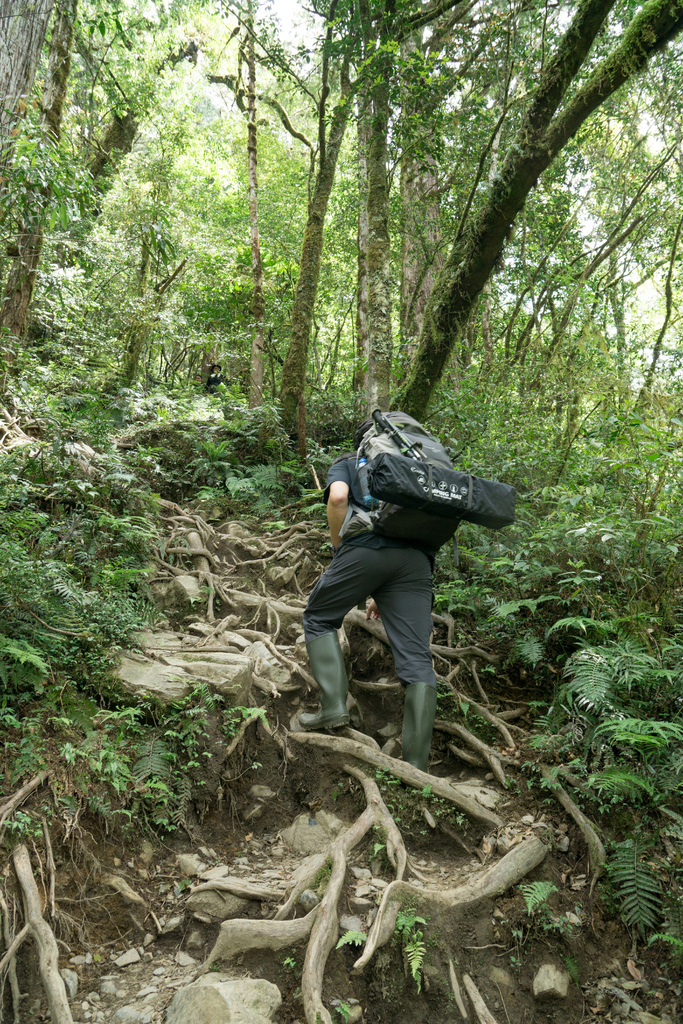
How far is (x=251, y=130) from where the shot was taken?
10891 millimetres

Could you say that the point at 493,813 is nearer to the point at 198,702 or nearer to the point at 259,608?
the point at 198,702

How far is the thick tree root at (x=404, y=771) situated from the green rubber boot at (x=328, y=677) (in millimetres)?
114

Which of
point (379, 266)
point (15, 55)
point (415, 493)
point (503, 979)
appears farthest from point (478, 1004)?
point (379, 266)

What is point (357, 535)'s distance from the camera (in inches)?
176

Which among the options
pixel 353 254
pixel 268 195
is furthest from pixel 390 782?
pixel 268 195

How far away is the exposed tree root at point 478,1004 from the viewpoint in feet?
9.41

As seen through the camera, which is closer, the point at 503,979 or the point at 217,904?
the point at 503,979

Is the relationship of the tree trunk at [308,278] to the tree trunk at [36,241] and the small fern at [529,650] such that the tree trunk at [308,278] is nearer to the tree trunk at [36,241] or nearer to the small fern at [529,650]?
the tree trunk at [36,241]

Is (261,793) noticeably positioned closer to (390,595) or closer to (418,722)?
(418,722)

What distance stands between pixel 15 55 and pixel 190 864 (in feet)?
20.0

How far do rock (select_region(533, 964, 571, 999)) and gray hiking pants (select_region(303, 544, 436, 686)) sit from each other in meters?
1.68

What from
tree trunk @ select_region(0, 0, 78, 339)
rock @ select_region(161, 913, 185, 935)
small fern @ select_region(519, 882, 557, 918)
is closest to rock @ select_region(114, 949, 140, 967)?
rock @ select_region(161, 913, 185, 935)

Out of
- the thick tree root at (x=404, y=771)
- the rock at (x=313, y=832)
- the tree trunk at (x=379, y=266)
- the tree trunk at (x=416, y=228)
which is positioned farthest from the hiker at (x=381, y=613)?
the tree trunk at (x=416, y=228)

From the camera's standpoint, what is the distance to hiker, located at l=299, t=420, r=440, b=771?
4.20 m
